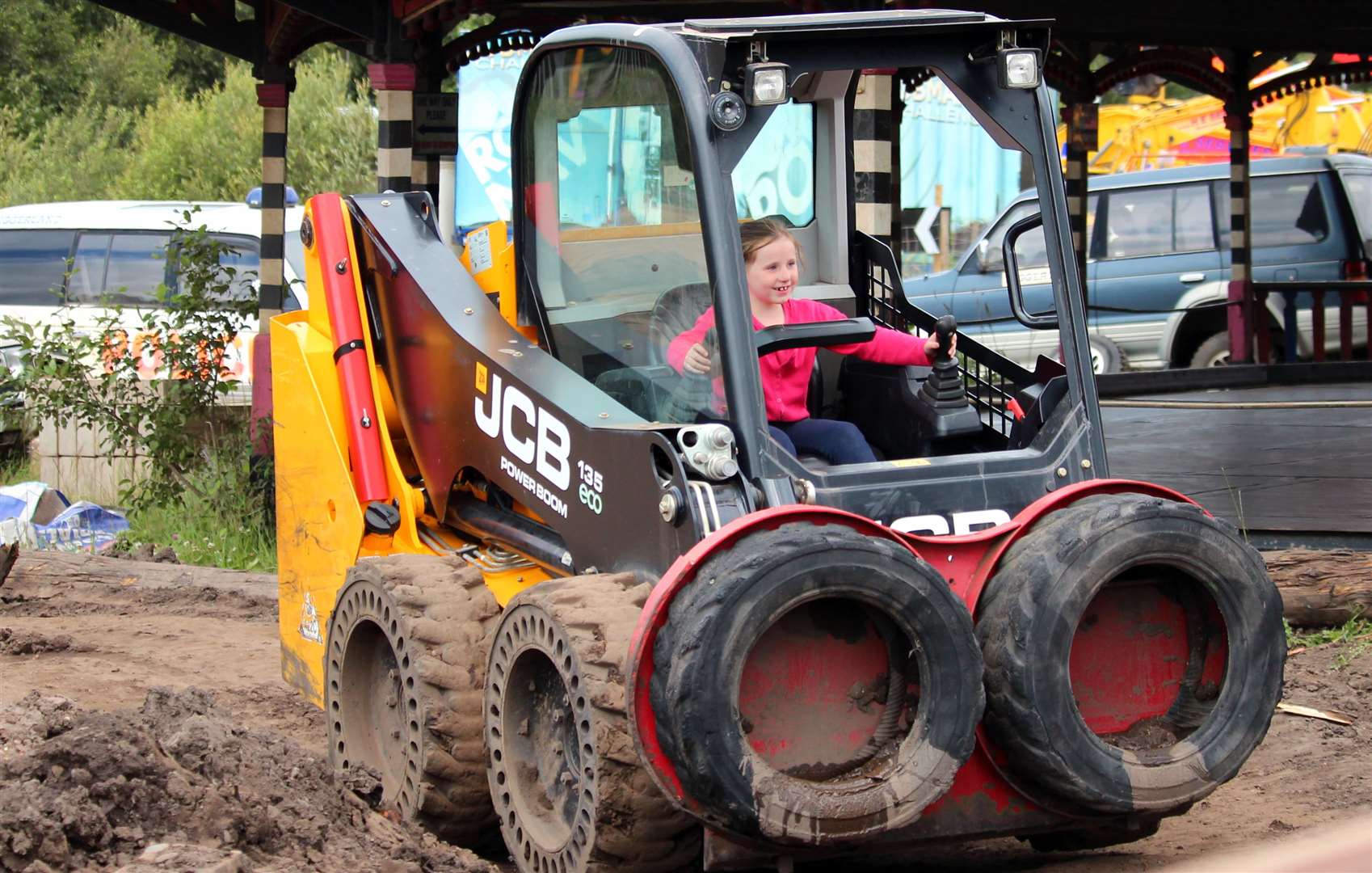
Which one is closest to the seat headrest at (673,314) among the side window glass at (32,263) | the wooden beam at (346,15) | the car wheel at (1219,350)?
the wooden beam at (346,15)

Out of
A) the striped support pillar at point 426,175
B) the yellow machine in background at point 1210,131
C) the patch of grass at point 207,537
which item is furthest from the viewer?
the yellow machine in background at point 1210,131

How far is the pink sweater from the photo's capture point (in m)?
4.39

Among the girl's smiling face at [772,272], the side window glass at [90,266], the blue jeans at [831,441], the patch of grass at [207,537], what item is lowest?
the patch of grass at [207,537]

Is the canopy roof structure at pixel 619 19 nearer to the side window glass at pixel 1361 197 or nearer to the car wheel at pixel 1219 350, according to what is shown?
the side window glass at pixel 1361 197

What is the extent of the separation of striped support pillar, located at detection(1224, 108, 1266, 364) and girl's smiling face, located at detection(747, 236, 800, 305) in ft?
45.3

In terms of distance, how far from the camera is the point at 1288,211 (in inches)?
728

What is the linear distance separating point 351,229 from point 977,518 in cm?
257

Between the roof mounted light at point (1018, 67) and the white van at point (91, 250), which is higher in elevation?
the white van at point (91, 250)

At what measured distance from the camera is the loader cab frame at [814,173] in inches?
163

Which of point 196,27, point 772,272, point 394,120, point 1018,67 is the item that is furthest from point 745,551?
point 196,27

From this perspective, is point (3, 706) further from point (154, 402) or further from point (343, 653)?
point (154, 402)

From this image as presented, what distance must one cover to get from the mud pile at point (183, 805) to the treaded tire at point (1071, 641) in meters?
1.39

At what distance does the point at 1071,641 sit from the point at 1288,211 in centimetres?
1585

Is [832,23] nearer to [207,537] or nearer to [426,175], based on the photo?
[207,537]
